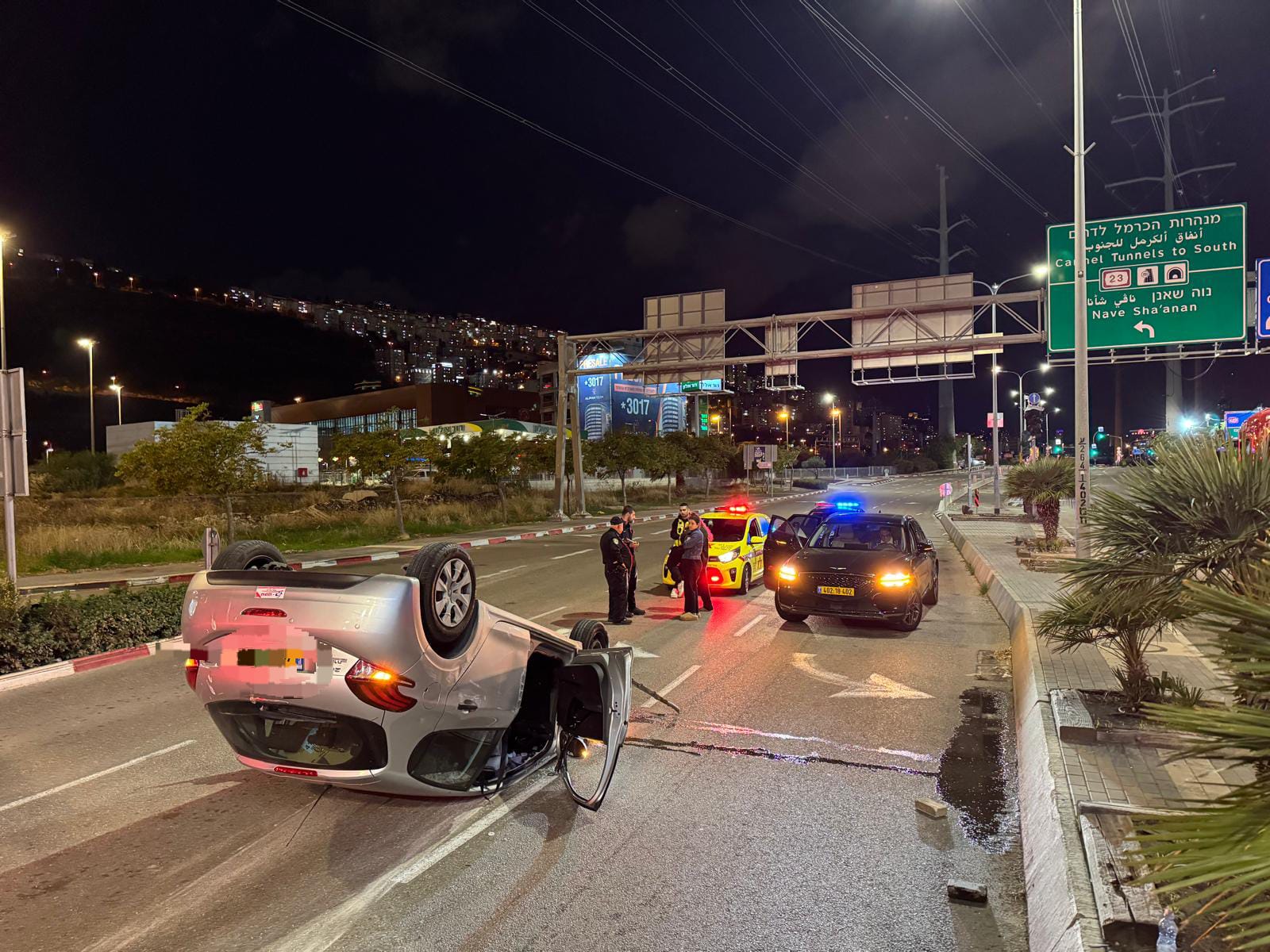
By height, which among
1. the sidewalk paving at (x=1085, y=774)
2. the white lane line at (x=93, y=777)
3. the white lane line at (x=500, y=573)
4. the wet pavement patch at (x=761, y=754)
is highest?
the sidewalk paving at (x=1085, y=774)

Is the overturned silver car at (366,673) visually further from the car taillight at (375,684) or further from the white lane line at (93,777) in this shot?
the white lane line at (93,777)

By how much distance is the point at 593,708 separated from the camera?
16.9 feet

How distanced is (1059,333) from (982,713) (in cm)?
1123

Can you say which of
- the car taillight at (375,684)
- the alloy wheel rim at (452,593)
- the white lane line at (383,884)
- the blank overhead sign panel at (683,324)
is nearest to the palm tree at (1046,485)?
the blank overhead sign panel at (683,324)

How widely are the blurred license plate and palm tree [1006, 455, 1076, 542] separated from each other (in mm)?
11619

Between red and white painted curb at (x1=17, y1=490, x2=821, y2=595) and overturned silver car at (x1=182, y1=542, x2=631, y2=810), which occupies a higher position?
overturned silver car at (x1=182, y1=542, x2=631, y2=810)

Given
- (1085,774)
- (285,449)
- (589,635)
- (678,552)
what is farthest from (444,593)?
(285,449)

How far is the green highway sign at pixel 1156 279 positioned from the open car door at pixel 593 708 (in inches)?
534

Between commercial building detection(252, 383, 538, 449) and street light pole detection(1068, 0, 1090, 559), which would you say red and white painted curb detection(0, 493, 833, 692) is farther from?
commercial building detection(252, 383, 538, 449)

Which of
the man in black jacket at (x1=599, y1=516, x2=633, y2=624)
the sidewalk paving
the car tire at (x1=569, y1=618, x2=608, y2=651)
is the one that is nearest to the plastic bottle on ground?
the sidewalk paving

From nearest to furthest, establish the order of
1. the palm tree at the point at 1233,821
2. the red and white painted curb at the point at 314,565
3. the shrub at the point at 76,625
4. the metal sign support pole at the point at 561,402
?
the palm tree at the point at 1233,821
the shrub at the point at 76,625
the red and white painted curb at the point at 314,565
the metal sign support pole at the point at 561,402

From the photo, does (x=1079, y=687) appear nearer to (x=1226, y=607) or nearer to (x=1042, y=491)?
(x=1226, y=607)

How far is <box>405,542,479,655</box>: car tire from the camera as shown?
422 centimetres

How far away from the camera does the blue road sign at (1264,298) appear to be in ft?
44.2
